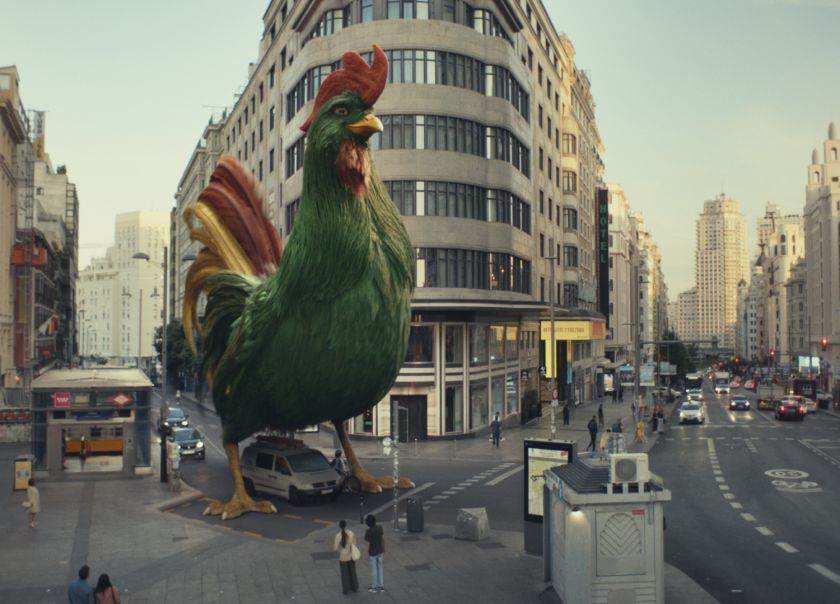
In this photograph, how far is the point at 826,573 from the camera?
55.4 ft

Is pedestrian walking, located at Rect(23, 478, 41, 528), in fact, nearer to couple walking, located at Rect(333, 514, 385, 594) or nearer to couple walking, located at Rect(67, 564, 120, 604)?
couple walking, located at Rect(67, 564, 120, 604)

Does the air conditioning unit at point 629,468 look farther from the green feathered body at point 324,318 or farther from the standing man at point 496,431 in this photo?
the standing man at point 496,431

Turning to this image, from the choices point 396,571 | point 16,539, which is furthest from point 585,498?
point 16,539

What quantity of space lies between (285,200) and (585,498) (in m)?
41.0

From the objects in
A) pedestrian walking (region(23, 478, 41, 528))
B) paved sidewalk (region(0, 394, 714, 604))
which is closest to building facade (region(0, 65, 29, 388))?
paved sidewalk (region(0, 394, 714, 604))

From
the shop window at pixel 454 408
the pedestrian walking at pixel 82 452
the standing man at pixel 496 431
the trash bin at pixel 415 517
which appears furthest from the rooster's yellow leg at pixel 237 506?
the shop window at pixel 454 408

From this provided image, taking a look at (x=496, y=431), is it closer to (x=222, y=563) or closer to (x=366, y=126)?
(x=366, y=126)

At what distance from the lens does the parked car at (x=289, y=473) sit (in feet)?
79.4

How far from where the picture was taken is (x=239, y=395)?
76.6ft

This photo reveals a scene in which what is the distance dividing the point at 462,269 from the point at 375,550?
1134 inches

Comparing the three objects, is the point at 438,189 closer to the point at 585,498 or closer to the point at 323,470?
the point at 323,470

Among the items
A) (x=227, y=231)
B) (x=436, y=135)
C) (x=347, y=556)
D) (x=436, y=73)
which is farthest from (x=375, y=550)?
(x=436, y=73)

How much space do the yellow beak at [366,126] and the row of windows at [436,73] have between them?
23.1 m

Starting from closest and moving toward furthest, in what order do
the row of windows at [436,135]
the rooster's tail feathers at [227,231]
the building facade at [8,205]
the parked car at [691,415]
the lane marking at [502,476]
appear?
1. the rooster's tail feathers at [227,231]
2. the lane marking at [502,476]
3. the row of windows at [436,135]
4. the building facade at [8,205]
5. the parked car at [691,415]
